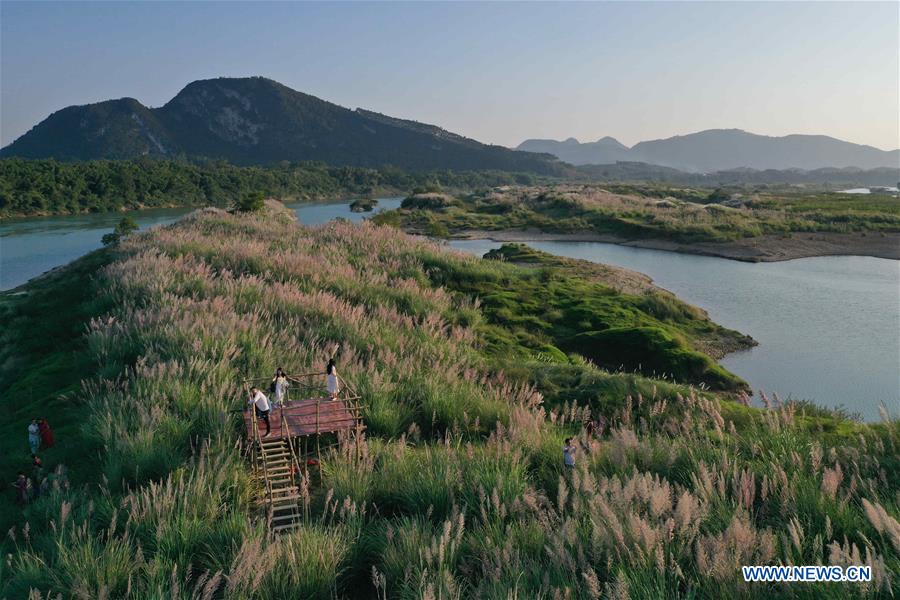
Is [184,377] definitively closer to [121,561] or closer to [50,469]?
[50,469]

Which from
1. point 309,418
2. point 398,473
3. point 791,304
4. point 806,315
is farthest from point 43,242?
point 806,315

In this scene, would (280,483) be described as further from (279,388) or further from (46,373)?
(46,373)

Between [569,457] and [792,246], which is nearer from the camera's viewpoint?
[569,457]

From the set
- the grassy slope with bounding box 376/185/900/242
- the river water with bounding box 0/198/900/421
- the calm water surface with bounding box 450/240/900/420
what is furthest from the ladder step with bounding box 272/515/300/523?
the grassy slope with bounding box 376/185/900/242

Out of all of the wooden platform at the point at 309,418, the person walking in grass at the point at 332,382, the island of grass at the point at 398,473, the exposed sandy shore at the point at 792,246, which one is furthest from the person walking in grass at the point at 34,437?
the exposed sandy shore at the point at 792,246

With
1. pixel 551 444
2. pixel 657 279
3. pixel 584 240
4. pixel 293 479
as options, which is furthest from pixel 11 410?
pixel 584 240

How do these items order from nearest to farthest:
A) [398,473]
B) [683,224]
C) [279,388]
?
1. [398,473]
2. [279,388]
3. [683,224]

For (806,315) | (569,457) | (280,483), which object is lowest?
(806,315)

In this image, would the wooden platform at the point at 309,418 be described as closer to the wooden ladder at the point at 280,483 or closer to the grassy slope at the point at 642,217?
the wooden ladder at the point at 280,483
